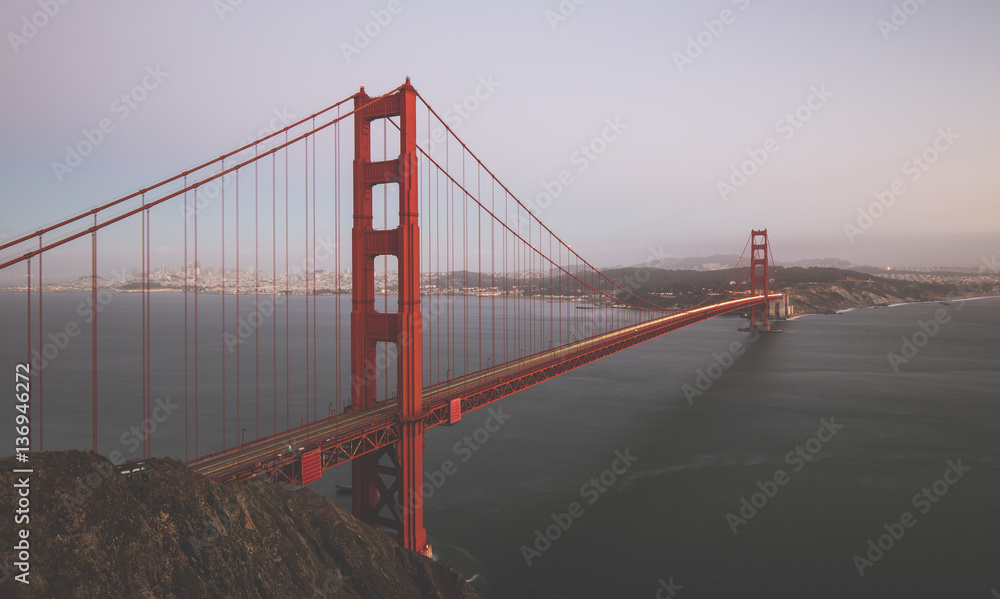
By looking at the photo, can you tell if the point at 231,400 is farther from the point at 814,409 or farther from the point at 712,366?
the point at 712,366

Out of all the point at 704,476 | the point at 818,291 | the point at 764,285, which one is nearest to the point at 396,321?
the point at 704,476

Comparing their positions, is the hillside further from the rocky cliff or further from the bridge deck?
the rocky cliff

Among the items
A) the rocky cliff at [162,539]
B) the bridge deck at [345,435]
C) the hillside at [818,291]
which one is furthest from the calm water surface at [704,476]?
the hillside at [818,291]

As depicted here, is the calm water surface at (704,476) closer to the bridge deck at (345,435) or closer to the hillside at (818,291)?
the bridge deck at (345,435)

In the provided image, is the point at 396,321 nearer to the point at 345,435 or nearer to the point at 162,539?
the point at 345,435

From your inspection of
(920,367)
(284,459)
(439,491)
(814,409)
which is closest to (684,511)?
(439,491)

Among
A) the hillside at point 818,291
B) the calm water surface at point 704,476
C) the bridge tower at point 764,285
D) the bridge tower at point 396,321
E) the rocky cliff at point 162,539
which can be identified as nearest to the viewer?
the rocky cliff at point 162,539
